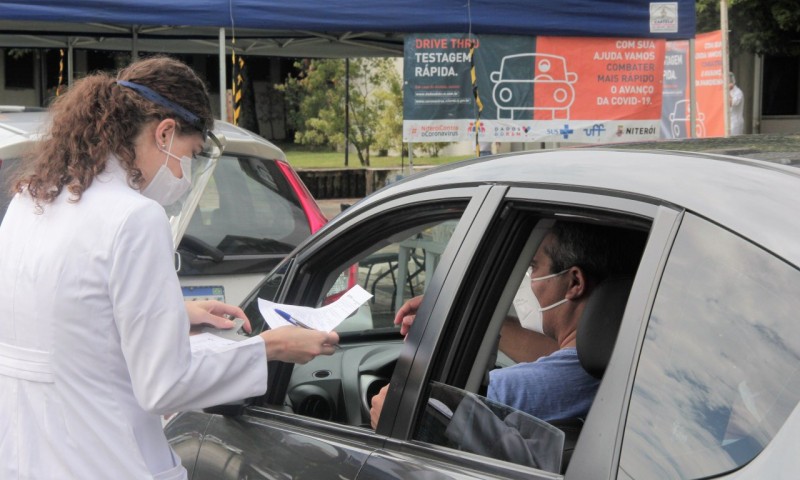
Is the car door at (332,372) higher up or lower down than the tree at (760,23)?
lower down

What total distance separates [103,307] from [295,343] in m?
0.46

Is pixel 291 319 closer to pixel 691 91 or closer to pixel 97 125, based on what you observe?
pixel 97 125

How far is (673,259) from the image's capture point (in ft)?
5.46

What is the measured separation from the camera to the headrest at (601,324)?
2.28 m

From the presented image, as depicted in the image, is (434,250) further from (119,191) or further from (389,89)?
(389,89)

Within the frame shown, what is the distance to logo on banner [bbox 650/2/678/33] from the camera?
28.6 feet

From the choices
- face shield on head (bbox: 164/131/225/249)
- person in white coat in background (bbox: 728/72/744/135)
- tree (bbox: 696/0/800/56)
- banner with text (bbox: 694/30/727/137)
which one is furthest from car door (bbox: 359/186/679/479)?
tree (bbox: 696/0/800/56)

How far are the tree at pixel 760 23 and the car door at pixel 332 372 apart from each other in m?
14.5

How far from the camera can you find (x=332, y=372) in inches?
126

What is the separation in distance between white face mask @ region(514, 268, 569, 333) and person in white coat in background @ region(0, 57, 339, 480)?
0.71m

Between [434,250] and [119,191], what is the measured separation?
143cm

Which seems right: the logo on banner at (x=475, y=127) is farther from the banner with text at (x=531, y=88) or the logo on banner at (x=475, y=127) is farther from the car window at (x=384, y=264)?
the car window at (x=384, y=264)

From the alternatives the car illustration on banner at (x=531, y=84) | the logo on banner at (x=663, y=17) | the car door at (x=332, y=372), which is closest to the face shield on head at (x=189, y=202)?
the car door at (x=332, y=372)

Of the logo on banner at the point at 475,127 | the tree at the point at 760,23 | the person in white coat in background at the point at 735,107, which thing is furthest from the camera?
the tree at the point at 760,23
